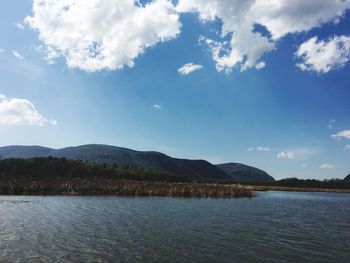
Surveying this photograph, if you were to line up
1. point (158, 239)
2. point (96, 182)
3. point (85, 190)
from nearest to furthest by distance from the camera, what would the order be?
point (158, 239), point (85, 190), point (96, 182)

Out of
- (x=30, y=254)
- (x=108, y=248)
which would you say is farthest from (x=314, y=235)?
(x=30, y=254)

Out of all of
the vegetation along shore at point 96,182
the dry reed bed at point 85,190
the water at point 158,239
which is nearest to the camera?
the water at point 158,239

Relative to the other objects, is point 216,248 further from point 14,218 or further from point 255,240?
point 14,218

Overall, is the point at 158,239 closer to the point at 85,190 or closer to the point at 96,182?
the point at 85,190

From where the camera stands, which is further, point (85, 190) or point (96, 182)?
point (96, 182)

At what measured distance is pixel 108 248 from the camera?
761 inches

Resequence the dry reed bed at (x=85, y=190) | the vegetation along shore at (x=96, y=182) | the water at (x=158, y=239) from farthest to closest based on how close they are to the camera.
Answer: the vegetation along shore at (x=96, y=182) < the dry reed bed at (x=85, y=190) < the water at (x=158, y=239)

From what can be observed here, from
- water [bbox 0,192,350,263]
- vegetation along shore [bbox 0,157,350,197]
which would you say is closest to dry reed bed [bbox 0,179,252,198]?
vegetation along shore [bbox 0,157,350,197]

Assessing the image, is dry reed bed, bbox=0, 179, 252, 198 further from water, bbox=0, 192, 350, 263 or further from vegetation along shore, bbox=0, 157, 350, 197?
water, bbox=0, 192, 350, 263

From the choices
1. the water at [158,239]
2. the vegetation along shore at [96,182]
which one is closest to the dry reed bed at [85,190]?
the vegetation along shore at [96,182]

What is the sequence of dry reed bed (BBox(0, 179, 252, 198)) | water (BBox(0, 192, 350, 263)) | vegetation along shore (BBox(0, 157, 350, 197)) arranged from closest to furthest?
water (BBox(0, 192, 350, 263))
dry reed bed (BBox(0, 179, 252, 198))
vegetation along shore (BBox(0, 157, 350, 197))

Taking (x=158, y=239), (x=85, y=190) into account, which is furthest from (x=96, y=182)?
(x=158, y=239)

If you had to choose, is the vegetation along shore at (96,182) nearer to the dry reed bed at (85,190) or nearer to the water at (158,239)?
the dry reed bed at (85,190)

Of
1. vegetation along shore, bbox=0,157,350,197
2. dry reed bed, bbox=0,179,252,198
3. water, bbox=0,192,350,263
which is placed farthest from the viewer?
Result: vegetation along shore, bbox=0,157,350,197
